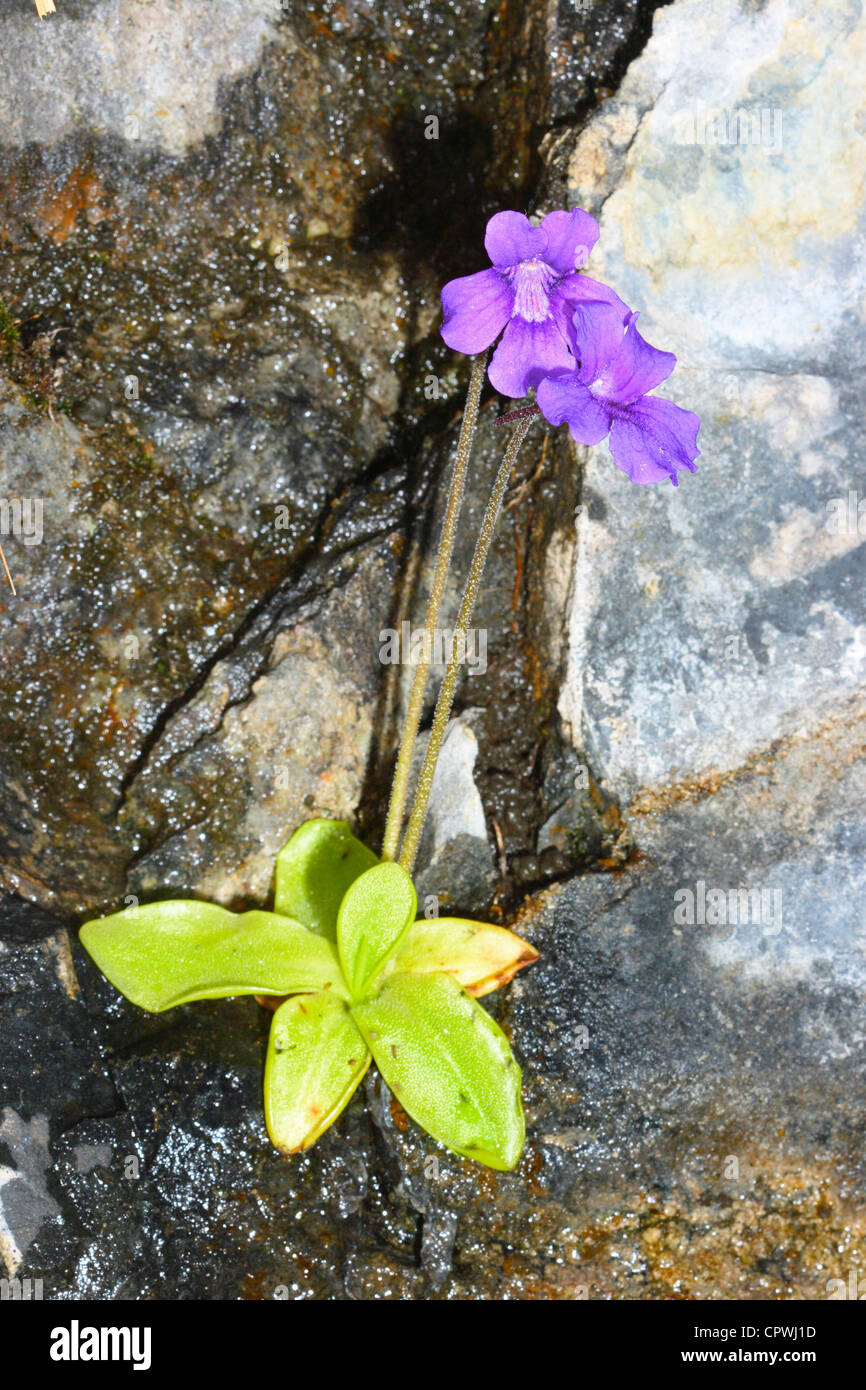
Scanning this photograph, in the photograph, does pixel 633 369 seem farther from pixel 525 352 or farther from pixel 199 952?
pixel 199 952

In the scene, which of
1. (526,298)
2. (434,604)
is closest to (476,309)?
(526,298)

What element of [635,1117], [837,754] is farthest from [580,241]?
[635,1117]

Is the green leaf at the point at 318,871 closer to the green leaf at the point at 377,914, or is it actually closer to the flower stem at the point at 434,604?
the flower stem at the point at 434,604

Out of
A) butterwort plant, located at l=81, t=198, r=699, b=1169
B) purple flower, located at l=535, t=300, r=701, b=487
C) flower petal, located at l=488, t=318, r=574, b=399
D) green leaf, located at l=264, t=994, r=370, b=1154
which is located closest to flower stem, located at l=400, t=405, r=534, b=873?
butterwort plant, located at l=81, t=198, r=699, b=1169

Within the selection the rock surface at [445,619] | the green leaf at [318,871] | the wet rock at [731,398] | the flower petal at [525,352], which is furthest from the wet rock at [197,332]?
the flower petal at [525,352]

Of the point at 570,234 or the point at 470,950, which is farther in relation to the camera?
the point at 470,950

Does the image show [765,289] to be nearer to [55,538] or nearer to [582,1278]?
[55,538]
